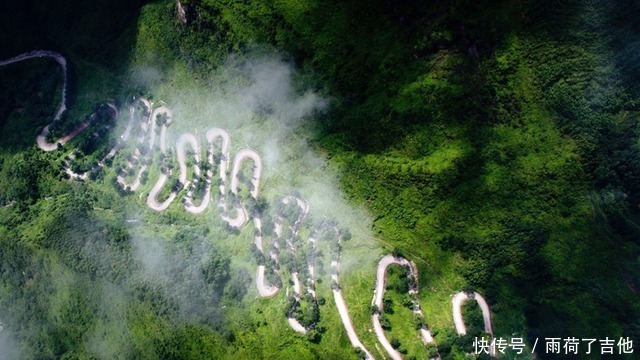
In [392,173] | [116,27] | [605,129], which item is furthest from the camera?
[116,27]

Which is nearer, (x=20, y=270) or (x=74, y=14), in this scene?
(x=20, y=270)

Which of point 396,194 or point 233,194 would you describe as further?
point 233,194

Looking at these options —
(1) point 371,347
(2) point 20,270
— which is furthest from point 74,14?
(1) point 371,347

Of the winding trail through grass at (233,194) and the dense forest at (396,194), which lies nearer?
the dense forest at (396,194)

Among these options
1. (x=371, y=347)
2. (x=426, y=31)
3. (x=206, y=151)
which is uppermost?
(x=426, y=31)

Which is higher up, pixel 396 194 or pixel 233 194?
pixel 396 194

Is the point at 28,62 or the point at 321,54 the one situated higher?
the point at 321,54

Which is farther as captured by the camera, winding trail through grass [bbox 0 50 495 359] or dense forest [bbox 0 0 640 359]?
winding trail through grass [bbox 0 50 495 359]

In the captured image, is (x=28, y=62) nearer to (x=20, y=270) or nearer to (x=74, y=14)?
(x=74, y=14)
